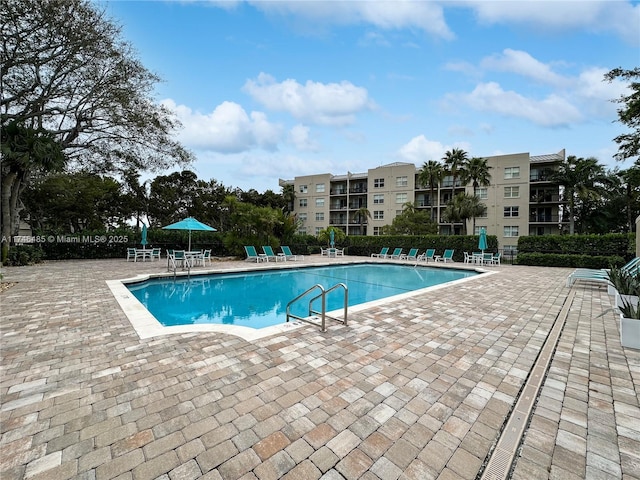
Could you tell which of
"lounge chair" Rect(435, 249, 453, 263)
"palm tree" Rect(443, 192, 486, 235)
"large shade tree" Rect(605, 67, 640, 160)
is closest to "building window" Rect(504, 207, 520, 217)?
"palm tree" Rect(443, 192, 486, 235)

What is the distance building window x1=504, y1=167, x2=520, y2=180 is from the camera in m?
31.0

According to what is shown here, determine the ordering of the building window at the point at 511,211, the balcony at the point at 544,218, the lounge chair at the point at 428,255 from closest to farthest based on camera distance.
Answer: the lounge chair at the point at 428,255 → the balcony at the point at 544,218 → the building window at the point at 511,211

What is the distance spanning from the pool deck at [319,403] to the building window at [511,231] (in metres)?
31.1

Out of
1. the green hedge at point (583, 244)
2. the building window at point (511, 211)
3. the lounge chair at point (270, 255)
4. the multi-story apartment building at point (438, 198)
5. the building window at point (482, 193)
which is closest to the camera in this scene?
the green hedge at point (583, 244)

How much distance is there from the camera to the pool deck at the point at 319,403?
1.89 m

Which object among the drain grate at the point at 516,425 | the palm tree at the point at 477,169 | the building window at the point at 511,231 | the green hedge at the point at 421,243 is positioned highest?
the palm tree at the point at 477,169

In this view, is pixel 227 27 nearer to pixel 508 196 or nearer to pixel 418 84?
pixel 418 84

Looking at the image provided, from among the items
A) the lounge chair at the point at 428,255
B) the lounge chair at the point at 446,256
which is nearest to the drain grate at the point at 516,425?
the lounge chair at the point at 446,256

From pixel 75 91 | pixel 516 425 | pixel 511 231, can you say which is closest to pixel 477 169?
pixel 511 231

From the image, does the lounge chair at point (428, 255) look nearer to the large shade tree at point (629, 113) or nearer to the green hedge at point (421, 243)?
the green hedge at point (421, 243)

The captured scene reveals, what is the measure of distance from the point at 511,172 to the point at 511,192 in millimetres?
2123

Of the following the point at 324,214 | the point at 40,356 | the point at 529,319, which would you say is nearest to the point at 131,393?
the point at 40,356

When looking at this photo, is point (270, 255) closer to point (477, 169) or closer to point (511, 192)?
point (477, 169)

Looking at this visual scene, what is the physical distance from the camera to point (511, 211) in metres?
31.4
